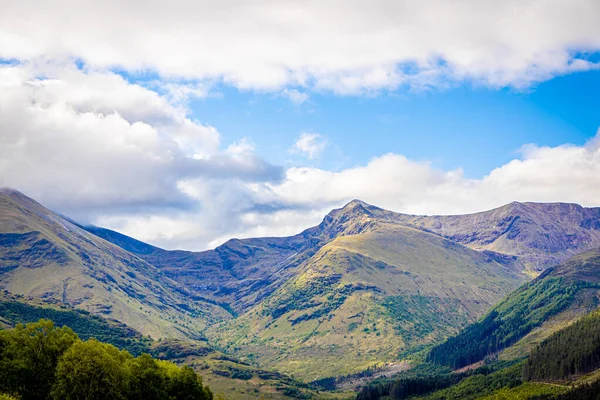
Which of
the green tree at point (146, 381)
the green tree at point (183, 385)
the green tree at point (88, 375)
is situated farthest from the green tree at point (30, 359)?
the green tree at point (183, 385)

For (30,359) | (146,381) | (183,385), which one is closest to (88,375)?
(30,359)

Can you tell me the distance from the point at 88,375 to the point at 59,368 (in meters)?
7.36

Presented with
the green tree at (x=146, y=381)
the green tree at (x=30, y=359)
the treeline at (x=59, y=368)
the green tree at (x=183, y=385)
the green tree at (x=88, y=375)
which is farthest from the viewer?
the green tree at (x=183, y=385)

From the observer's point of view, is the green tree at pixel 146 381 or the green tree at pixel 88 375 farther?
the green tree at pixel 146 381

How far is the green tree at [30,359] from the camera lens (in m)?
138

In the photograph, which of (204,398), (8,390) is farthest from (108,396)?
(204,398)

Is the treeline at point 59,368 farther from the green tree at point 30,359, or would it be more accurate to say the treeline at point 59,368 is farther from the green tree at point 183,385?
the green tree at point 183,385

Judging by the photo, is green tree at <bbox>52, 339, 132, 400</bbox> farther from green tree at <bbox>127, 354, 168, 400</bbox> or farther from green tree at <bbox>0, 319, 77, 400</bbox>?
green tree at <bbox>127, 354, 168, 400</bbox>

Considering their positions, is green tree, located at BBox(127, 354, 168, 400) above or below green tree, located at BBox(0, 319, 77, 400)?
below

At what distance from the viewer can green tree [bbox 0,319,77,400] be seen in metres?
138

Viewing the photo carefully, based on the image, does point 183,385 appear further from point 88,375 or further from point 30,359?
point 30,359

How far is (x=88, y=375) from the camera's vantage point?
13975 cm

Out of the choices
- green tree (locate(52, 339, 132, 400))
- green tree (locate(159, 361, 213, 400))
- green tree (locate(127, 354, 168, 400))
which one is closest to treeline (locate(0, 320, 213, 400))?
green tree (locate(52, 339, 132, 400))

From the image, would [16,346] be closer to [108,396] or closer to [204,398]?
[108,396]
